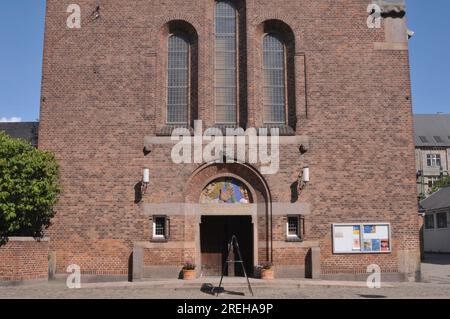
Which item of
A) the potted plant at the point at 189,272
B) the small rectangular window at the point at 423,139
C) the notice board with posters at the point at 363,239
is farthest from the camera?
the small rectangular window at the point at 423,139

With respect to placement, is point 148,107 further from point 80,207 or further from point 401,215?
point 401,215

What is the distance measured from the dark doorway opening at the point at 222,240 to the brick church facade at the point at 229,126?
5 centimetres

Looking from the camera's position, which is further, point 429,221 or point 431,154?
point 431,154

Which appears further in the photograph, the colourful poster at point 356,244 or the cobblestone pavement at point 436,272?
the cobblestone pavement at point 436,272

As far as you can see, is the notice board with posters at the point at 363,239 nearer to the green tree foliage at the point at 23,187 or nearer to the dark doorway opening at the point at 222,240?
the dark doorway opening at the point at 222,240

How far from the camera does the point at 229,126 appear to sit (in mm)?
18047

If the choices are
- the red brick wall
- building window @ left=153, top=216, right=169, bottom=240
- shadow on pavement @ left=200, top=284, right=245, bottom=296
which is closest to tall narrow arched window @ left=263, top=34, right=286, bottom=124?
building window @ left=153, top=216, right=169, bottom=240

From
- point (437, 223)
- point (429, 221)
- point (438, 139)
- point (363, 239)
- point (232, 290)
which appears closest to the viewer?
point (232, 290)

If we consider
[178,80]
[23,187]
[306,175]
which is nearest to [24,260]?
[23,187]

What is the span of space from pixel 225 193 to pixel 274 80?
4.97 metres

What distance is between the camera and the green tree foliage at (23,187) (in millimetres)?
15008

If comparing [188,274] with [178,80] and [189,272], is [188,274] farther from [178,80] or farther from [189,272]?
[178,80]

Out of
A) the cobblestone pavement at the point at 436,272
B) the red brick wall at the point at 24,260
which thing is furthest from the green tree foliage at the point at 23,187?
the cobblestone pavement at the point at 436,272
